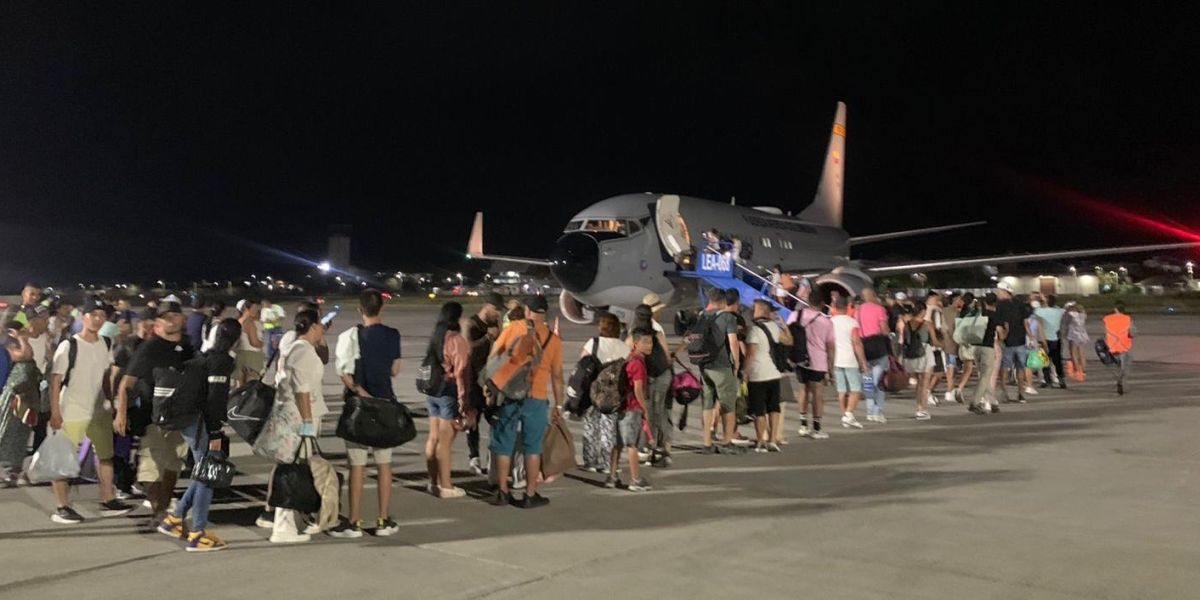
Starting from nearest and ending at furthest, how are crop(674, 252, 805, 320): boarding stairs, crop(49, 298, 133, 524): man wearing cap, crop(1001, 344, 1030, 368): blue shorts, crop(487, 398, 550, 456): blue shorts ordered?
1. crop(49, 298, 133, 524): man wearing cap
2. crop(487, 398, 550, 456): blue shorts
3. crop(1001, 344, 1030, 368): blue shorts
4. crop(674, 252, 805, 320): boarding stairs

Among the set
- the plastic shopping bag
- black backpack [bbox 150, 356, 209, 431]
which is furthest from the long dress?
black backpack [bbox 150, 356, 209, 431]

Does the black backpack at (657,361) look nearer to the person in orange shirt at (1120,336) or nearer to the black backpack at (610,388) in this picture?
the black backpack at (610,388)

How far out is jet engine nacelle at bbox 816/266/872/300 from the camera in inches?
697

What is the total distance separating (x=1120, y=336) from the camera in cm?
1259

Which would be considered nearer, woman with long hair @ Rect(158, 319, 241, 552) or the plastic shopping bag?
woman with long hair @ Rect(158, 319, 241, 552)

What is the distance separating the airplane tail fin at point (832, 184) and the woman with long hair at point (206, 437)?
27.4 metres

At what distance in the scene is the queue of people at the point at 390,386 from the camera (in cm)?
566

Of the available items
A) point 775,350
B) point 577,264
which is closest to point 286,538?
point 775,350

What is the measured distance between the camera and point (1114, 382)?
583 inches

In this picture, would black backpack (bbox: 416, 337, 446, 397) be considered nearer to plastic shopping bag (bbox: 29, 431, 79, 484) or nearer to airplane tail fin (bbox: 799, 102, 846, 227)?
plastic shopping bag (bbox: 29, 431, 79, 484)

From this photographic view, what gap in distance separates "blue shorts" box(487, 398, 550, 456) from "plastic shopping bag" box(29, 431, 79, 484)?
2.87 metres

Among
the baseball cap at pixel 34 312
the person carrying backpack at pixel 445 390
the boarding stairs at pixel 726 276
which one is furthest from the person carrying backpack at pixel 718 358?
the boarding stairs at pixel 726 276

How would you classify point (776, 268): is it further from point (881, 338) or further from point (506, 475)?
point (506, 475)

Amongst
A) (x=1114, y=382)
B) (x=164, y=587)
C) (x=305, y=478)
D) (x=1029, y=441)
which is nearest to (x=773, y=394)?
(x=1029, y=441)
